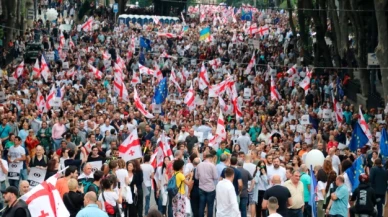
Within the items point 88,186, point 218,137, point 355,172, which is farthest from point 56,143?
point 88,186

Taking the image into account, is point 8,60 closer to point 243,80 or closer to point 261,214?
point 243,80

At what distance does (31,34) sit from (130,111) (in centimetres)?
3136

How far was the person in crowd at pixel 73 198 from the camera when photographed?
1510 cm

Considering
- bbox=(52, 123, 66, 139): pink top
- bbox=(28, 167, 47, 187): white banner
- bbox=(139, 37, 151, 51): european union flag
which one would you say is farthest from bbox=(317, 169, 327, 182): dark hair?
bbox=(139, 37, 151, 51): european union flag

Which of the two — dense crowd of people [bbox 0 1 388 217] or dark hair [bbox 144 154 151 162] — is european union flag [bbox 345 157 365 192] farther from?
dark hair [bbox 144 154 151 162]

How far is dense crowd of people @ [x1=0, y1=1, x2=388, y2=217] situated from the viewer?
16934 mm

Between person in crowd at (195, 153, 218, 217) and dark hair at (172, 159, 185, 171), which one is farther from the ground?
dark hair at (172, 159, 185, 171)

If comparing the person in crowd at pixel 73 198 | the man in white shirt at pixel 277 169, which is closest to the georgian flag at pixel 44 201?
the person in crowd at pixel 73 198

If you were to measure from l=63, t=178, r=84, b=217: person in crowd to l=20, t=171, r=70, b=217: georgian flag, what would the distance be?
4.44 ft

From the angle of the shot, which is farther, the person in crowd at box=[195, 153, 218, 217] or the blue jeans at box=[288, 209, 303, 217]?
the person in crowd at box=[195, 153, 218, 217]

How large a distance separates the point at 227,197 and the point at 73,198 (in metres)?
2.63

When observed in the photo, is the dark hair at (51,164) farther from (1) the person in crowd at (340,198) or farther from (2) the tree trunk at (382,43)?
(2) the tree trunk at (382,43)

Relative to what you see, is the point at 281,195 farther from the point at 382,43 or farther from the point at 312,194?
the point at 382,43

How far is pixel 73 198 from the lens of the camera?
49.6 feet
